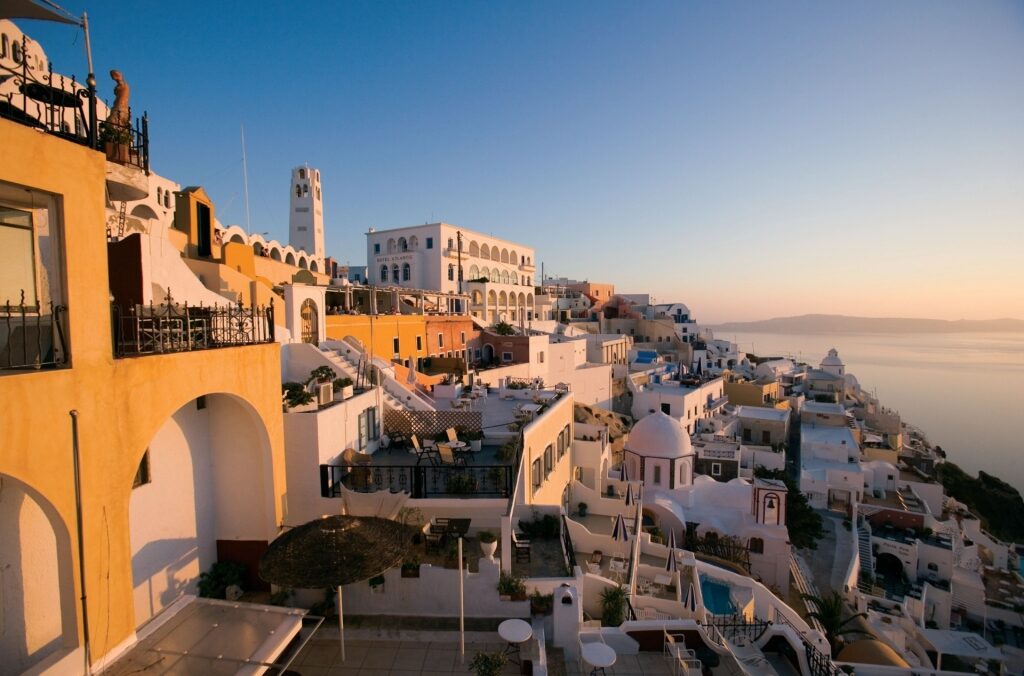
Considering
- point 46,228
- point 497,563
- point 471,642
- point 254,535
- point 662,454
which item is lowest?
point 662,454

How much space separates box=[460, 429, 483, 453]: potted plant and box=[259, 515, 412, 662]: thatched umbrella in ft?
15.9

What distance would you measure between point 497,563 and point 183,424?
19.3ft

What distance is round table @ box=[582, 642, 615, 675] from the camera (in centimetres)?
772

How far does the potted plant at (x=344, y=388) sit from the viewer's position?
11.2 meters

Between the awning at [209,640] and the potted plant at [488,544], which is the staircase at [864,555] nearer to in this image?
the potted plant at [488,544]

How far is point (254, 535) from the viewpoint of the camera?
8531 mm

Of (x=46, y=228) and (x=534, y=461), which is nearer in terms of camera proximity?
(x=46, y=228)

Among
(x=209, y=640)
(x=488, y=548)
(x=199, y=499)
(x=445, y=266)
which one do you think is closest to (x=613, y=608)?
(x=488, y=548)

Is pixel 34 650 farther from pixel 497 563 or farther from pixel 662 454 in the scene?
pixel 662 454

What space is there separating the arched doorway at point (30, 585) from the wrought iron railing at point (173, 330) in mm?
1929

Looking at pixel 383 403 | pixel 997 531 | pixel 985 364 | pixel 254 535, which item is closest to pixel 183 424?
pixel 254 535

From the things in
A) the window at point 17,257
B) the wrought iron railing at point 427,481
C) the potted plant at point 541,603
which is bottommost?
the potted plant at point 541,603

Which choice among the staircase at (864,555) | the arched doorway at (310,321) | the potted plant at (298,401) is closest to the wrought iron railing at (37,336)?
the potted plant at (298,401)

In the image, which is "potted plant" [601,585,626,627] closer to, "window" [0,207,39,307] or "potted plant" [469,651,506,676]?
"potted plant" [469,651,506,676]
